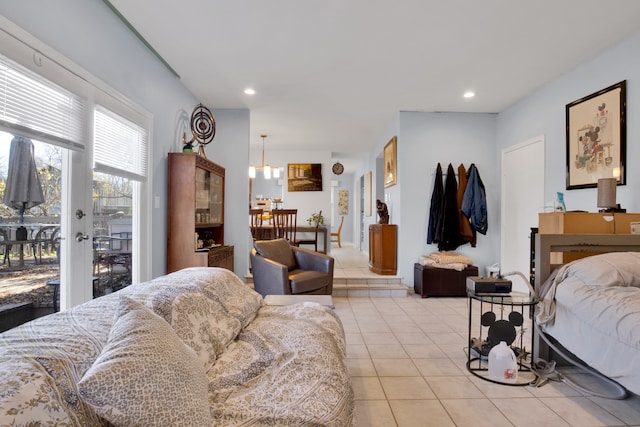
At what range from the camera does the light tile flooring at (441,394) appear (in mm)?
1839

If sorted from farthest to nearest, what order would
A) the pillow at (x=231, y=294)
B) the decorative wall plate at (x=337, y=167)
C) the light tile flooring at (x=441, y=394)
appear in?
1. the decorative wall plate at (x=337, y=167)
2. the light tile flooring at (x=441, y=394)
3. the pillow at (x=231, y=294)

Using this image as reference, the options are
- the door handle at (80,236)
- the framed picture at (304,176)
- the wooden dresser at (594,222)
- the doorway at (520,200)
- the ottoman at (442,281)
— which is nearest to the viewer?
the door handle at (80,236)

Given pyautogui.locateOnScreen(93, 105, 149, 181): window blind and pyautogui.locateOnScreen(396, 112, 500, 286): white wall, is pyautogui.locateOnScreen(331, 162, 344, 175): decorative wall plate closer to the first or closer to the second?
pyautogui.locateOnScreen(396, 112, 500, 286): white wall

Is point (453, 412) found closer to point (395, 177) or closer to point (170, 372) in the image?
point (170, 372)

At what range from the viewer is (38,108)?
1925 mm

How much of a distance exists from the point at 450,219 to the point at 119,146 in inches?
154

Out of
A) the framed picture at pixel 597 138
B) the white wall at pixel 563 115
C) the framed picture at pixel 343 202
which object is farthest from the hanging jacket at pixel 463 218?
the framed picture at pixel 343 202

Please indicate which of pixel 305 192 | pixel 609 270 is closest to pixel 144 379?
pixel 609 270

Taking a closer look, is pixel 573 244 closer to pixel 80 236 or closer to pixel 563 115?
pixel 563 115

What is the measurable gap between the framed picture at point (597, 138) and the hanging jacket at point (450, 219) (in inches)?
56.2

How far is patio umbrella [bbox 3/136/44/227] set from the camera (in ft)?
5.92

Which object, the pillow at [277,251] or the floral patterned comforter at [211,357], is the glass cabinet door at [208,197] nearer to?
the pillow at [277,251]

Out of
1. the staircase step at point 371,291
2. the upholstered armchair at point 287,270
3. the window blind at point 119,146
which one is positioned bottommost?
the staircase step at point 371,291

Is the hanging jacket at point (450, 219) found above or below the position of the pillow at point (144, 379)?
above
